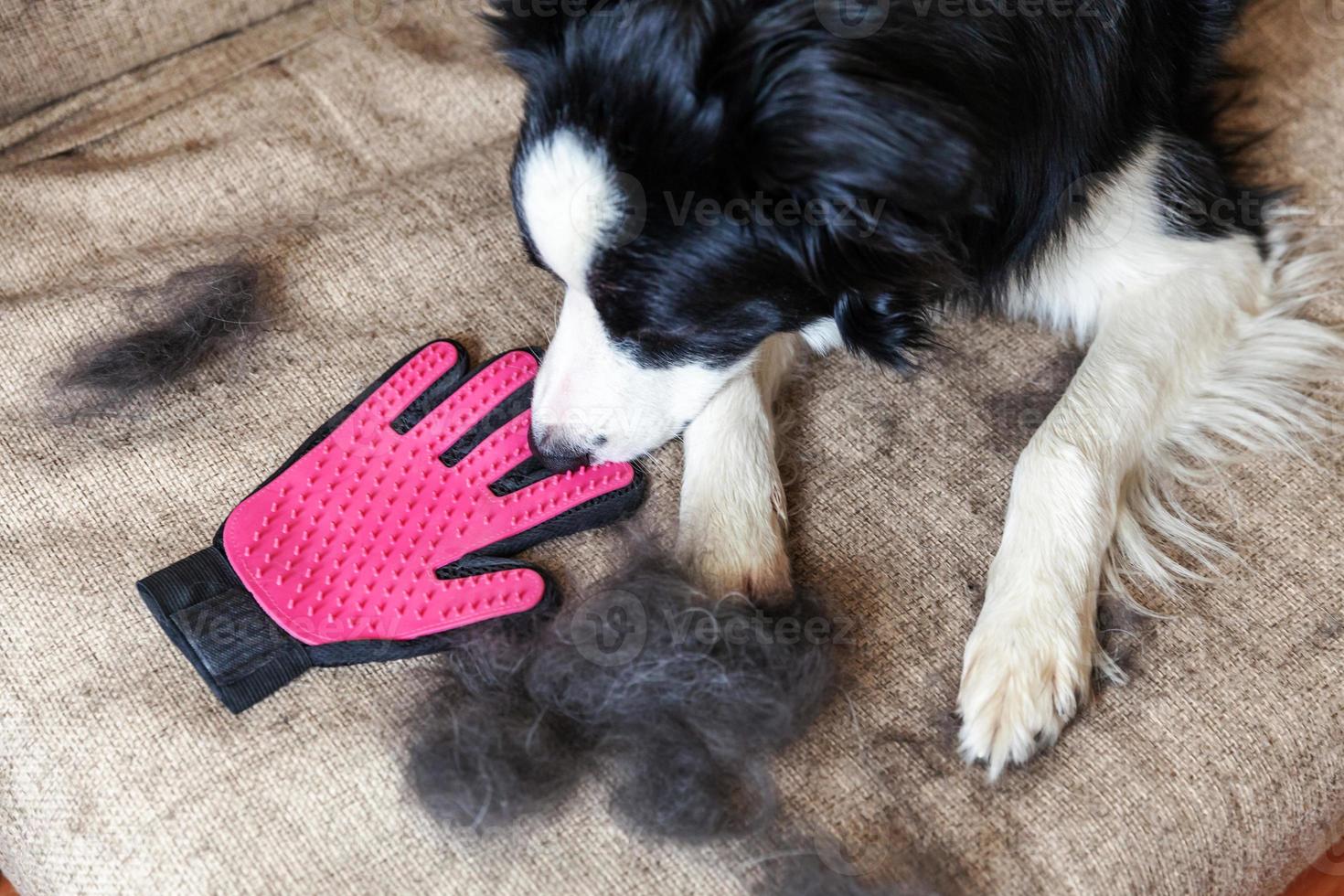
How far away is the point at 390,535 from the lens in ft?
4.69

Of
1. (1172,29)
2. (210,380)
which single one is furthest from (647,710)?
(1172,29)

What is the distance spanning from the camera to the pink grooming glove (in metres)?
1.33

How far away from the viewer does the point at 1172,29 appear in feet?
5.37

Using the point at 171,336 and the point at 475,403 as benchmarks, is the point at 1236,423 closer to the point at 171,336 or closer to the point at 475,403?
the point at 475,403

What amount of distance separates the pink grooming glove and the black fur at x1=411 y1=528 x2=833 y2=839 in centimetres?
9

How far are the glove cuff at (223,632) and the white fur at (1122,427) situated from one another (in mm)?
785

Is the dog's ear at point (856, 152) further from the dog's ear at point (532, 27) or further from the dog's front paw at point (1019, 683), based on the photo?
the dog's front paw at point (1019, 683)

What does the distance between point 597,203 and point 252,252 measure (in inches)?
29.5

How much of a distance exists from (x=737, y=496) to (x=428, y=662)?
432mm

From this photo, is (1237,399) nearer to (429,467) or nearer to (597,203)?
(597,203)

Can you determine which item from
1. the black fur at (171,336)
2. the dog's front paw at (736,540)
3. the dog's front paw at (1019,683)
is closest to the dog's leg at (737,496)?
the dog's front paw at (736,540)

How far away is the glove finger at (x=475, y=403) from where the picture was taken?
1524mm

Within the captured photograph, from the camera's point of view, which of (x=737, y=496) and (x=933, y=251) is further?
(x=737, y=496)

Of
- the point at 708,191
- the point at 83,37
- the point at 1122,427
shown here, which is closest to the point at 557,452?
the point at 708,191
